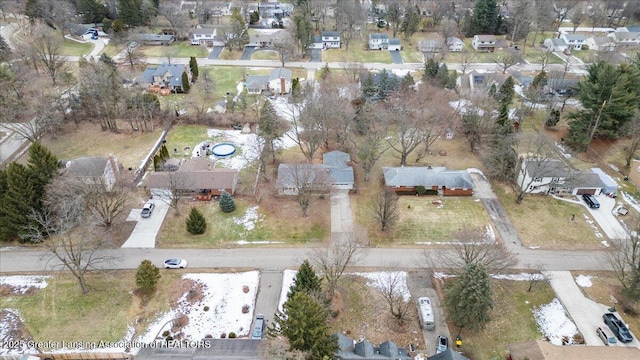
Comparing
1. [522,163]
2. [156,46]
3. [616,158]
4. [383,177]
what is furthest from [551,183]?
[156,46]

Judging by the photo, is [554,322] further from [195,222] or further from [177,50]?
[177,50]

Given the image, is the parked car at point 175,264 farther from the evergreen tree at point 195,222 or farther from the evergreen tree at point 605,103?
the evergreen tree at point 605,103

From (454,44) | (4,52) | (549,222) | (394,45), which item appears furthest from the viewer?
(394,45)

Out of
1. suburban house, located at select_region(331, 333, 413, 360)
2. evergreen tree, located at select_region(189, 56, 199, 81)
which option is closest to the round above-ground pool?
evergreen tree, located at select_region(189, 56, 199, 81)

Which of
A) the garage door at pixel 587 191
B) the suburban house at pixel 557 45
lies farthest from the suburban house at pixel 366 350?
the suburban house at pixel 557 45

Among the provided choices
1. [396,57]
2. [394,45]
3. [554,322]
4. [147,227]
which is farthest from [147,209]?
[394,45]

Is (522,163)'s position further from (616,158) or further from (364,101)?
(364,101)
